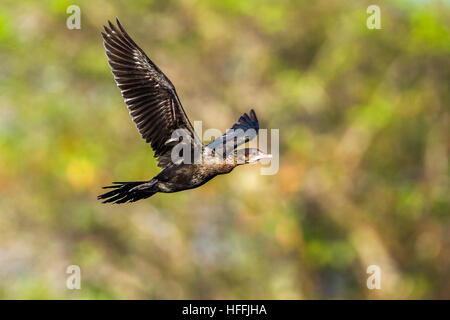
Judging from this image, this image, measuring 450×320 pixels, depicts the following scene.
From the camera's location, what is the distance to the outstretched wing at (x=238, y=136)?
252 inches

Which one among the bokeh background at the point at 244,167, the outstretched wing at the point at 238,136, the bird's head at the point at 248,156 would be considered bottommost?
the bird's head at the point at 248,156

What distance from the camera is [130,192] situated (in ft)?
18.9

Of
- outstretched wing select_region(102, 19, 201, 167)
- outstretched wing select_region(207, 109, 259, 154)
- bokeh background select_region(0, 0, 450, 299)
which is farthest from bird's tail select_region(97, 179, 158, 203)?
bokeh background select_region(0, 0, 450, 299)

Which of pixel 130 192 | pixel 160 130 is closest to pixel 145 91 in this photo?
pixel 160 130

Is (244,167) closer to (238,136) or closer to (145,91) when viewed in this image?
(238,136)

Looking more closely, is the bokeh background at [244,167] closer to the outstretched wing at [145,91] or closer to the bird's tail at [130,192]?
the outstretched wing at [145,91]

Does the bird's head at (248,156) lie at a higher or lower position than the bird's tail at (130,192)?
higher

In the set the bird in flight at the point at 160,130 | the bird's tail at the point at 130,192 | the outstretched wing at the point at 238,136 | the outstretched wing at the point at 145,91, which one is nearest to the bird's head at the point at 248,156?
the bird in flight at the point at 160,130

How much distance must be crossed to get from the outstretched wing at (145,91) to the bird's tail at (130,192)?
0.39 metres

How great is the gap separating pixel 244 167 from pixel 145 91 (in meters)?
11.8

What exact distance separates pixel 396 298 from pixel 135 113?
14.9m

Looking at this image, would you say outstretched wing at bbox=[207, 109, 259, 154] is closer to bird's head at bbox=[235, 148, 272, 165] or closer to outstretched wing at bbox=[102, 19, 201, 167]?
bird's head at bbox=[235, 148, 272, 165]
